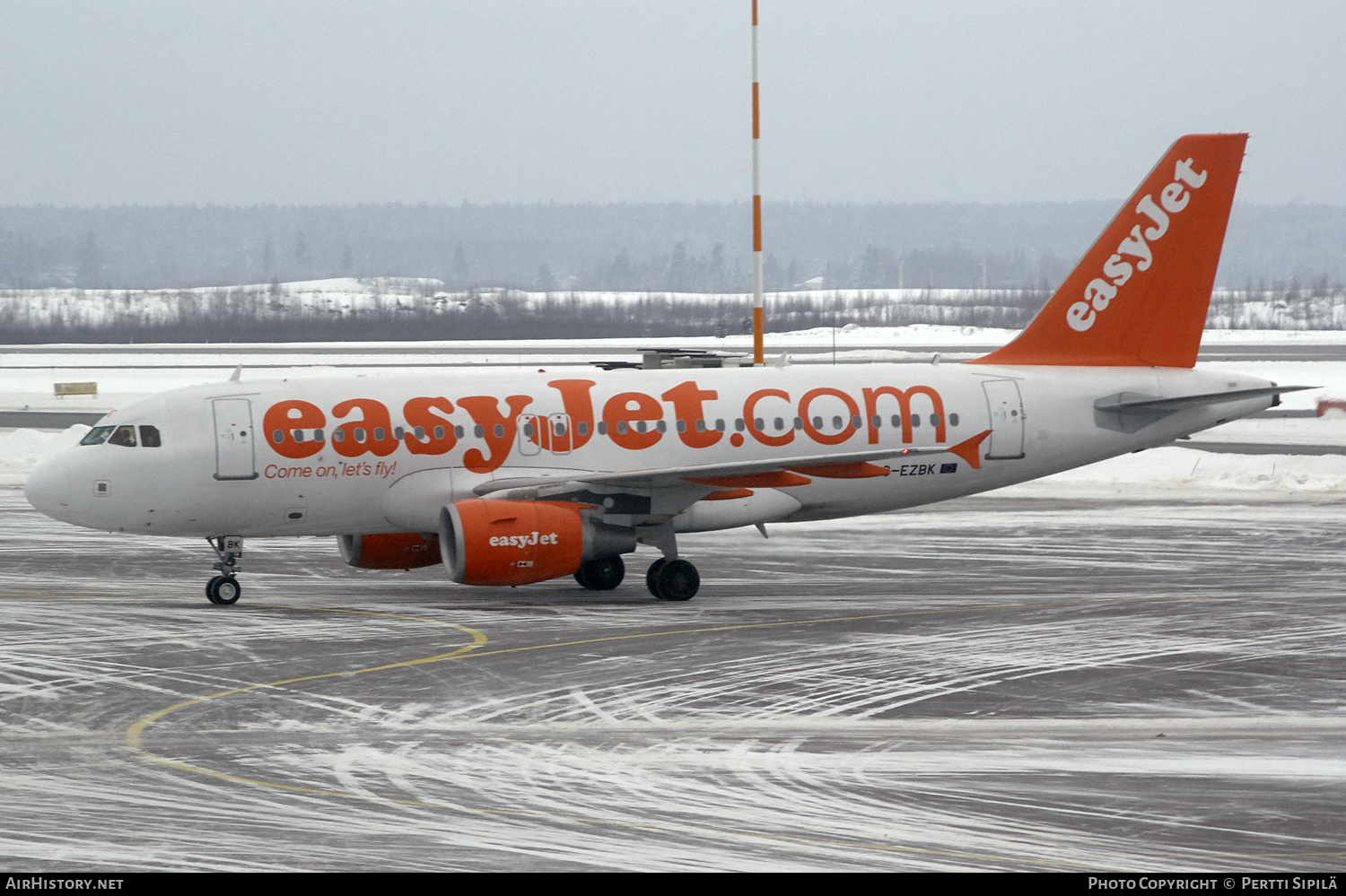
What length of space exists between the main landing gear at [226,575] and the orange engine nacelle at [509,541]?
3651 millimetres

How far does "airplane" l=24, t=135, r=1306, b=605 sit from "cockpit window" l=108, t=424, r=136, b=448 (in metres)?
0.03

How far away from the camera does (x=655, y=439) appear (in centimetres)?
2661

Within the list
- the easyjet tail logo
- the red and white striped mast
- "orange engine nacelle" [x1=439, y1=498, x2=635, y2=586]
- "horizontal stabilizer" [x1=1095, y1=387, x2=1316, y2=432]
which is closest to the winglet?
"horizontal stabilizer" [x1=1095, y1=387, x2=1316, y2=432]

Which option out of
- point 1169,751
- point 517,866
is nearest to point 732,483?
point 1169,751

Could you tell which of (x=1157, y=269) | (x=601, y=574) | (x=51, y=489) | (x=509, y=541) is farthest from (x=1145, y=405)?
(x=51, y=489)

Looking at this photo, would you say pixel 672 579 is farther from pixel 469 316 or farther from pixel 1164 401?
pixel 469 316

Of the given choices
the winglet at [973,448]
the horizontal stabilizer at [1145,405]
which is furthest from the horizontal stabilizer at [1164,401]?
the winglet at [973,448]

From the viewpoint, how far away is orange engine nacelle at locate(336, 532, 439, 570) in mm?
26391

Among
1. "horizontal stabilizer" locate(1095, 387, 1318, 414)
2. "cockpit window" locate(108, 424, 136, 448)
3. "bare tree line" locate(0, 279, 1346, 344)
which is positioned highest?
"bare tree line" locate(0, 279, 1346, 344)

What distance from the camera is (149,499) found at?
24.8m

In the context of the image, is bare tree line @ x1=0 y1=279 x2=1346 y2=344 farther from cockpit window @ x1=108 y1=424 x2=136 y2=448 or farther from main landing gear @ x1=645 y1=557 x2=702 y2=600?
cockpit window @ x1=108 y1=424 x2=136 y2=448

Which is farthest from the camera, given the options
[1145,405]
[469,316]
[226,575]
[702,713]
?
[469,316]

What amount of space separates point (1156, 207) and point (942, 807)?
1815 centimetres

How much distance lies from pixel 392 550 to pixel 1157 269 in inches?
588
